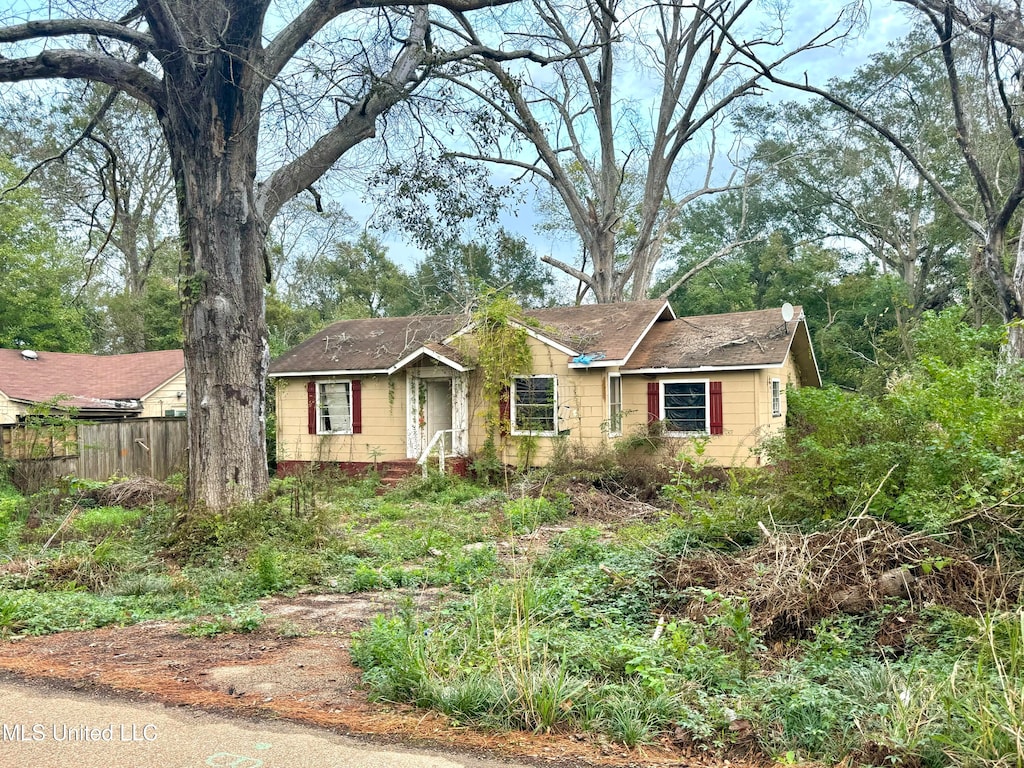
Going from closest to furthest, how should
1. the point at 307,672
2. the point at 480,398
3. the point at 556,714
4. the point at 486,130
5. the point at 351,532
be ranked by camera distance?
the point at 556,714 < the point at 307,672 < the point at 351,532 < the point at 486,130 < the point at 480,398

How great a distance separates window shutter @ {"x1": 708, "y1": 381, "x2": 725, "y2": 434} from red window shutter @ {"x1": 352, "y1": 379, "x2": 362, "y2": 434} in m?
8.51

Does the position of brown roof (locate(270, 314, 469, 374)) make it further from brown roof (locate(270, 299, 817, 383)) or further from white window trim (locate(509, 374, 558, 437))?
white window trim (locate(509, 374, 558, 437))

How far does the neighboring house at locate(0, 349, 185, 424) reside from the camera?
69.4 ft

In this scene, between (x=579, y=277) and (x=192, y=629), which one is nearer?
(x=192, y=629)

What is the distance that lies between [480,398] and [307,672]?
12578 millimetres

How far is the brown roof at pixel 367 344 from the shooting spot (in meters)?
18.2

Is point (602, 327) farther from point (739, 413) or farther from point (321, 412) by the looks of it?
point (321, 412)

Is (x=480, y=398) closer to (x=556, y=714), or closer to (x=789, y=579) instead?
(x=789, y=579)

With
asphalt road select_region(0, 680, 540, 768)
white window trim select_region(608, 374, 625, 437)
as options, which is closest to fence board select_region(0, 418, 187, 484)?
white window trim select_region(608, 374, 625, 437)

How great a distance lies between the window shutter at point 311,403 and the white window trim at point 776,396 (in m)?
11.1

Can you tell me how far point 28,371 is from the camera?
2278 centimetres

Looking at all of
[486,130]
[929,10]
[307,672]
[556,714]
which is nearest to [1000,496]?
[556,714]

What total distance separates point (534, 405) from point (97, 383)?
648 inches

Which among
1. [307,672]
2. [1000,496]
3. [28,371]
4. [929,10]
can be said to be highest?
[929,10]
